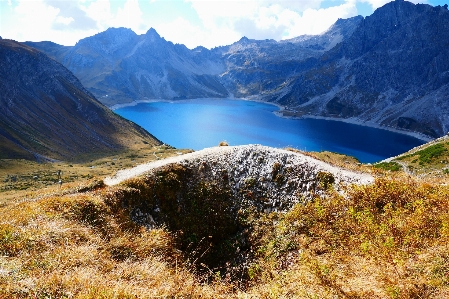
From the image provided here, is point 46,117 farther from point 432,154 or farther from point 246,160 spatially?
point 432,154

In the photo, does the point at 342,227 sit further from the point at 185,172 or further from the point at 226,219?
the point at 185,172

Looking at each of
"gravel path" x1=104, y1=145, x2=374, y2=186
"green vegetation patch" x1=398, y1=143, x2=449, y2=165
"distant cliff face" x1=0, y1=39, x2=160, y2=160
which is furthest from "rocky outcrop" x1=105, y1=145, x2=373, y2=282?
"distant cliff face" x1=0, y1=39, x2=160, y2=160

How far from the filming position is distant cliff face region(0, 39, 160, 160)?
124 meters

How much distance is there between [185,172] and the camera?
2348 centimetres

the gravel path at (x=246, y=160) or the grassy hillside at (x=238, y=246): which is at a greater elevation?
the gravel path at (x=246, y=160)

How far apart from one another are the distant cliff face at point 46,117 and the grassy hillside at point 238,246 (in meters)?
113

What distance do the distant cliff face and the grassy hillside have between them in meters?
113

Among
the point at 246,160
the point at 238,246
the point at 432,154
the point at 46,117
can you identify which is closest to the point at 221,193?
the point at 246,160

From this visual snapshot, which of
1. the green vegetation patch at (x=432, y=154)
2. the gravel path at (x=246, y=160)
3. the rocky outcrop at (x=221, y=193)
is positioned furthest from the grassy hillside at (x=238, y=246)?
the green vegetation patch at (x=432, y=154)

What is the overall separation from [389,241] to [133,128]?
632ft

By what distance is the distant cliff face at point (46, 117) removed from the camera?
4902 inches

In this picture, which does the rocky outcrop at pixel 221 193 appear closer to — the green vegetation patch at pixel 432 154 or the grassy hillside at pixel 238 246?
the grassy hillside at pixel 238 246

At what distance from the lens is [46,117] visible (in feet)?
510

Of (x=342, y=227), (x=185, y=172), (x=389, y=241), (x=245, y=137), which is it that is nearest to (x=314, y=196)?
(x=342, y=227)
